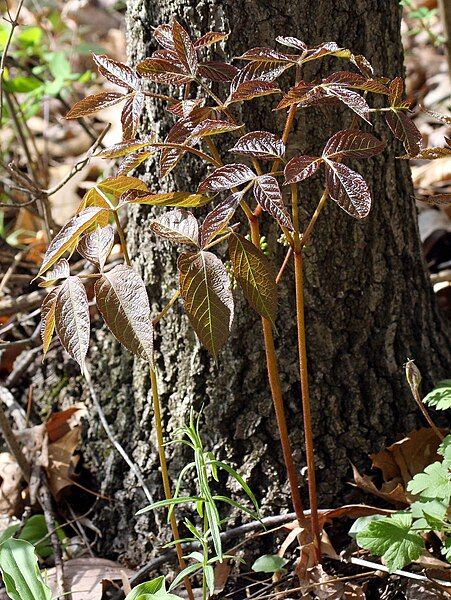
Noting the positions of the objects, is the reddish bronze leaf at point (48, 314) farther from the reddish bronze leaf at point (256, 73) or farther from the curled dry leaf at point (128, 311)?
the reddish bronze leaf at point (256, 73)

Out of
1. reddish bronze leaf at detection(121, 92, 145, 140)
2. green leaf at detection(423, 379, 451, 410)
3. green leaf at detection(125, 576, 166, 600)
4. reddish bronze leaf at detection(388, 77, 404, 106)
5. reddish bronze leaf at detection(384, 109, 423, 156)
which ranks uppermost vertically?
reddish bronze leaf at detection(121, 92, 145, 140)

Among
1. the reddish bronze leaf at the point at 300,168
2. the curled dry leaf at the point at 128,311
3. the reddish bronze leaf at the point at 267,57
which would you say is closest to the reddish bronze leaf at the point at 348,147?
the reddish bronze leaf at the point at 300,168

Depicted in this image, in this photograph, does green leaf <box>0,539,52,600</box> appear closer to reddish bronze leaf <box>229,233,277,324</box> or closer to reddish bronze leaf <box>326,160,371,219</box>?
reddish bronze leaf <box>229,233,277,324</box>

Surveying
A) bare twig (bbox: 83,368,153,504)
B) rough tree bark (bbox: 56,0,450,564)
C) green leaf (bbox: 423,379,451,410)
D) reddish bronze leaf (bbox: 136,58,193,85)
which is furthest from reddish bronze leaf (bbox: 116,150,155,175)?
green leaf (bbox: 423,379,451,410)

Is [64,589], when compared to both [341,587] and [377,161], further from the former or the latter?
[377,161]

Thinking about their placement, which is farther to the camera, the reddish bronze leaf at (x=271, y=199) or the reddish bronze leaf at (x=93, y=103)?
the reddish bronze leaf at (x=93, y=103)

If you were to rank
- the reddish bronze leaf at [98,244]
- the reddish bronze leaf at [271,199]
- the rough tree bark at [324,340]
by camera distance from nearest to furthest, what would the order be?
the reddish bronze leaf at [271,199]
the reddish bronze leaf at [98,244]
the rough tree bark at [324,340]
